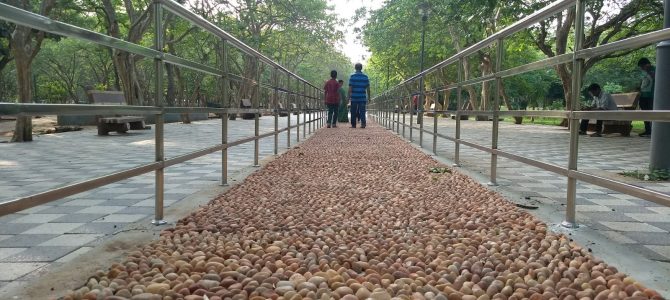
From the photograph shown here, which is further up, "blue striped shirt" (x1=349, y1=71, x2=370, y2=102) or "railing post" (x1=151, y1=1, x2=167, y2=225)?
"blue striped shirt" (x1=349, y1=71, x2=370, y2=102)

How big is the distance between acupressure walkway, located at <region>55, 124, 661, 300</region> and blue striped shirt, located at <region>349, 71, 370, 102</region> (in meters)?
10.3

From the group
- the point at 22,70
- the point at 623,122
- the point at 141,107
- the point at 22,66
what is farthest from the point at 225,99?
the point at 623,122

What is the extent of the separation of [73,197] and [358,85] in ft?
35.4

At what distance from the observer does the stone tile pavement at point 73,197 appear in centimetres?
255

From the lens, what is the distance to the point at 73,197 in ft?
13.4

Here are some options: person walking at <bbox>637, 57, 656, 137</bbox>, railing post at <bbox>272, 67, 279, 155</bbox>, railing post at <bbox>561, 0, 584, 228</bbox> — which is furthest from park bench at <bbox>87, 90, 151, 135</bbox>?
person walking at <bbox>637, 57, 656, 137</bbox>

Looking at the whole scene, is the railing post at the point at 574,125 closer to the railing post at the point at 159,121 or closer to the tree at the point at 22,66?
the railing post at the point at 159,121

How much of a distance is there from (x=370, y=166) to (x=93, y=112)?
3.96 meters

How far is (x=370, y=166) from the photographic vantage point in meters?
5.95

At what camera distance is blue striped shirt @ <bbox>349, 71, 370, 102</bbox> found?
46.5 ft

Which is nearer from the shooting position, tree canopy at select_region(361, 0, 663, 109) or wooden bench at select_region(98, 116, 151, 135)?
wooden bench at select_region(98, 116, 151, 135)

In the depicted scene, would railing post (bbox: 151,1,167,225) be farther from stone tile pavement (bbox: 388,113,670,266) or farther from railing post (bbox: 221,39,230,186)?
stone tile pavement (bbox: 388,113,670,266)

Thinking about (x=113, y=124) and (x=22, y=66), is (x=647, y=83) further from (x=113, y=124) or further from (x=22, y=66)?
(x=22, y=66)

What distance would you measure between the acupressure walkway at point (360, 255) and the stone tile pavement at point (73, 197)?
418 mm
